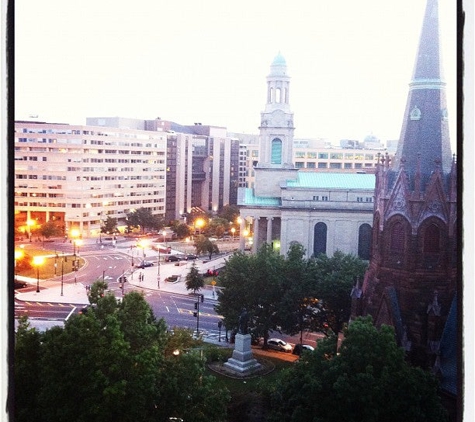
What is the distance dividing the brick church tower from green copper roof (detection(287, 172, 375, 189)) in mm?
15597

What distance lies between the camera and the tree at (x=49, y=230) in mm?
10837

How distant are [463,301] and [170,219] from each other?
28.9m

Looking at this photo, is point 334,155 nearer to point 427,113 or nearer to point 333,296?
point 333,296

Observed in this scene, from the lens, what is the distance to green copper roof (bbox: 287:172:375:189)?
23.6m

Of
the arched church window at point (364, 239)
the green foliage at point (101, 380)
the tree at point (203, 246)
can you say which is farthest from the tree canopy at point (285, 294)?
the tree at point (203, 246)

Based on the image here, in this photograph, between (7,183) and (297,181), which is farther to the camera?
(297,181)

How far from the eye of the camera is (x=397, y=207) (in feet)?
26.2

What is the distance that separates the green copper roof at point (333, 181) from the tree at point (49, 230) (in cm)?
1308

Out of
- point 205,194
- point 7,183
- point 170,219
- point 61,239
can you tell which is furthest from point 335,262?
point 205,194

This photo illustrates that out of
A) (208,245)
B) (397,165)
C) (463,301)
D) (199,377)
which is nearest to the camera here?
(463,301)

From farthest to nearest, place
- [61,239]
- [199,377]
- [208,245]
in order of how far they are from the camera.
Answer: [208,245] → [61,239] → [199,377]

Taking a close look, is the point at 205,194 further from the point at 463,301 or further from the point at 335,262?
the point at 463,301

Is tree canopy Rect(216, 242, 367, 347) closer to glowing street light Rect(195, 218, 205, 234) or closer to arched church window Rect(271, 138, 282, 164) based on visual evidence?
arched church window Rect(271, 138, 282, 164)

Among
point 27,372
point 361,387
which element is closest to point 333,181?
point 361,387
